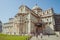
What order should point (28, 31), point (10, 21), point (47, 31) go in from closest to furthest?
point (28, 31), point (47, 31), point (10, 21)

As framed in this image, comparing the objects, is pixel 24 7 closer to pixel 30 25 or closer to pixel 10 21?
pixel 30 25

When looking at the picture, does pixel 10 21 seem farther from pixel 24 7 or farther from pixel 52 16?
pixel 52 16

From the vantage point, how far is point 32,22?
2271 inches

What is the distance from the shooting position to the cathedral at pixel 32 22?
5706 cm

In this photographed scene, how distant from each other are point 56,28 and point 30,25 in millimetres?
13376

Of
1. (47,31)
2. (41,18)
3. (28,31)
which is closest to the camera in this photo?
(28,31)

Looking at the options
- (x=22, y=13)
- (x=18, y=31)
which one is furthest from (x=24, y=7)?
(x=18, y=31)

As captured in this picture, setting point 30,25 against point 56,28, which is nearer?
point 30,25

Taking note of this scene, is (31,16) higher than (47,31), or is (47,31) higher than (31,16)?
(31,16)

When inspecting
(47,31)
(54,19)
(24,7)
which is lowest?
(47,31)

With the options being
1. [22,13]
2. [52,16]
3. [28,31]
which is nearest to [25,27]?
[28,31]

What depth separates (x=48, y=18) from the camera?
6406cm

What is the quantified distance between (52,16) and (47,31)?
6493mm

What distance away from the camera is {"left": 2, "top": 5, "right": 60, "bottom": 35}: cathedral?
57.1 m
